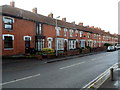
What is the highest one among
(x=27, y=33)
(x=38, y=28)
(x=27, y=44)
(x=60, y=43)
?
(x=38, y=28)

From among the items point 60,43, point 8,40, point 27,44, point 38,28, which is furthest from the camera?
point 60,43

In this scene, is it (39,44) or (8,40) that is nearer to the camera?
(8,40)

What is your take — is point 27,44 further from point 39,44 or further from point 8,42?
point 8,42

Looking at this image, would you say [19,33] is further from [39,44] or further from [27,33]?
[39,44]

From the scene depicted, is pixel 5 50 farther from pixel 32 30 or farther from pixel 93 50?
pixel 93 50

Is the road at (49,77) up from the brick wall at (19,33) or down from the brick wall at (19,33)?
down

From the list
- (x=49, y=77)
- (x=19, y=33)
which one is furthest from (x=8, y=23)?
(x=49, y=77)

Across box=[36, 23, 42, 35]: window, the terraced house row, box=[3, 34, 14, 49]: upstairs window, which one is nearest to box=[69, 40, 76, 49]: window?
the terraced house row

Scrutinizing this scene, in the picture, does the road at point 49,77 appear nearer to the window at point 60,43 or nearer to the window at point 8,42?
the window at point 8,42

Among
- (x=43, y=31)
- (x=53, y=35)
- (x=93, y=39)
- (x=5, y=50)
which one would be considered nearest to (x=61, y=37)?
(x=53, y=35)

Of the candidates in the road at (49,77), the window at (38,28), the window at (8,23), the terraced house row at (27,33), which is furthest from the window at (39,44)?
the road at (49,77)

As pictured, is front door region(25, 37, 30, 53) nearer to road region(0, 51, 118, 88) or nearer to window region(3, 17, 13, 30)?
window region(3, 17, 13, 30)

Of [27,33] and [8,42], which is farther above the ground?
[27,33]

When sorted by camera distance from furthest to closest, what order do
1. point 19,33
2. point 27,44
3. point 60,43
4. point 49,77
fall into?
point 60,43, point 27,44, point 19,33, point 49,77
